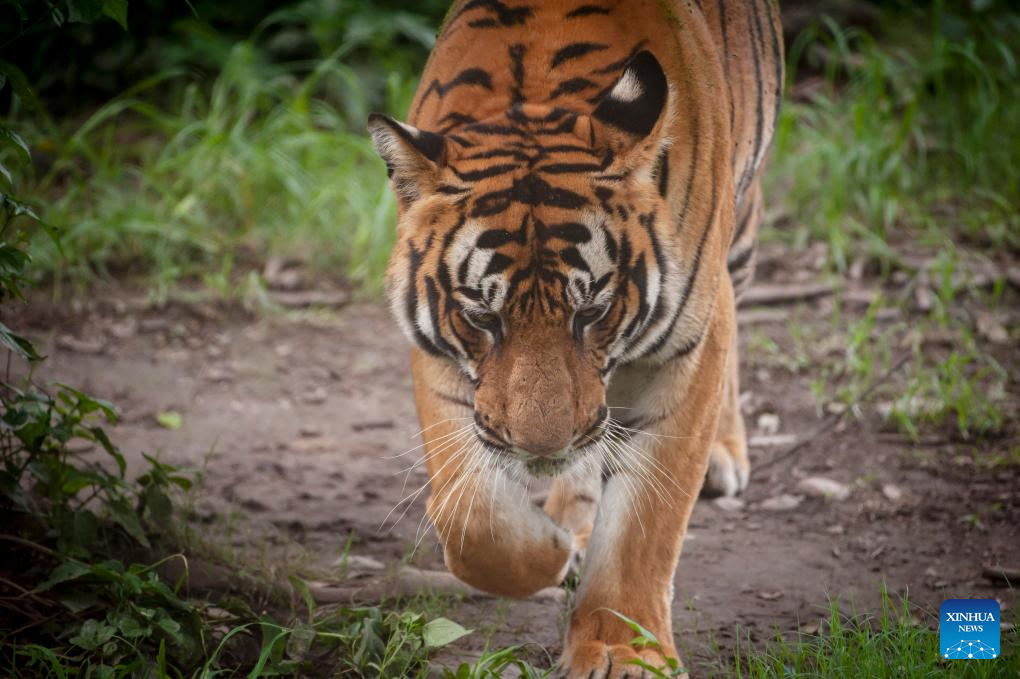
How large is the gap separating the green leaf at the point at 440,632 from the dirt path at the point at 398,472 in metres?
0.20

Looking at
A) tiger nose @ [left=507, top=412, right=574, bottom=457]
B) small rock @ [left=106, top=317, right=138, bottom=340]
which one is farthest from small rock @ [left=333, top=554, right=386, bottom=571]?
small rock @ [left=106, top=317, right=138, bottom=340]

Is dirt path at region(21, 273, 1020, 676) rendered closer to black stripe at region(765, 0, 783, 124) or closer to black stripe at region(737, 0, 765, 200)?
black stripe at region(737, 0, 765, 200)

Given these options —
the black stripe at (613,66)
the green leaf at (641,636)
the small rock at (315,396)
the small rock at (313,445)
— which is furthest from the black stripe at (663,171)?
the small rock at (315,396)

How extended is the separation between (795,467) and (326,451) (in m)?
1.83

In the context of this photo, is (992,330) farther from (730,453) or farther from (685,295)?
(685,295)

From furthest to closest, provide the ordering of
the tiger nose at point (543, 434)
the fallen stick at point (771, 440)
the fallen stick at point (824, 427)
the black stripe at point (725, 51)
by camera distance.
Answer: the fallen stick at point (771, 440) → the fallen stick at point (824, 427) → the black stripe at point (725, 51) → the tiger nose at point (543, 434)

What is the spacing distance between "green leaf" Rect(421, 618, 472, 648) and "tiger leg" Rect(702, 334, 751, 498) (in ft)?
4.81

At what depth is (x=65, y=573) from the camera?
269 centimetres

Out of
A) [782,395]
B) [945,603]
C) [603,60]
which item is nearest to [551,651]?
[945,603]

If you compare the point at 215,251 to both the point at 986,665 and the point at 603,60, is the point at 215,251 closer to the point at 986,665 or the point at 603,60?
the point at 603,60

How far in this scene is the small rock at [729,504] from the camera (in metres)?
3.98

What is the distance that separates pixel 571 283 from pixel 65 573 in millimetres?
1401

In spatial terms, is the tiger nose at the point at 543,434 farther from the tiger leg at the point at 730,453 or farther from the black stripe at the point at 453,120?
the tiger leg at the point at 730,453

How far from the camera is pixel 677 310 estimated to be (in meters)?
2.75
